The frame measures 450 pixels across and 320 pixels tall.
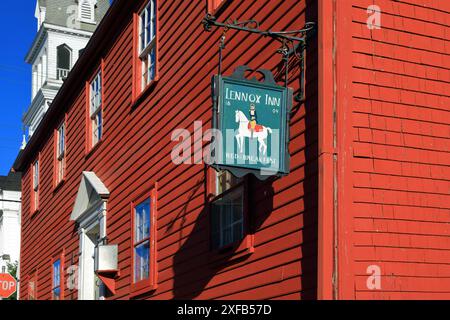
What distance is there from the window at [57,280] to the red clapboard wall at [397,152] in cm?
1198

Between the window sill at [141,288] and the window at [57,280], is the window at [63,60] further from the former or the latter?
the window sill at [141,288]

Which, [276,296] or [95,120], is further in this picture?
[95,120]

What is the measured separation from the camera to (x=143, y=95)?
13.6 meters

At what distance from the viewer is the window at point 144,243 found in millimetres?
12352

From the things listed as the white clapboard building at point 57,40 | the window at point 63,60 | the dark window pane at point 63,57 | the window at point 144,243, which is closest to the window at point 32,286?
the window at point 144,243

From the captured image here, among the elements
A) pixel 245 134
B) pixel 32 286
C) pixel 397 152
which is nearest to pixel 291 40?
pixel 245 134

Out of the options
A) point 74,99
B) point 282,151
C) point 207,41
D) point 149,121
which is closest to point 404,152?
point 282,151

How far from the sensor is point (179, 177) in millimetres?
11578

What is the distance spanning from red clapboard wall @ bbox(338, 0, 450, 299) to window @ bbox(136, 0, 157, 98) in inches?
237

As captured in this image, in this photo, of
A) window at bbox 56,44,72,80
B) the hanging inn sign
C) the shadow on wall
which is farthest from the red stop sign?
window at bbox 56,44,72,80

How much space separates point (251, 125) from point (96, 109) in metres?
9.25

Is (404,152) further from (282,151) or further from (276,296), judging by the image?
(276,296)
